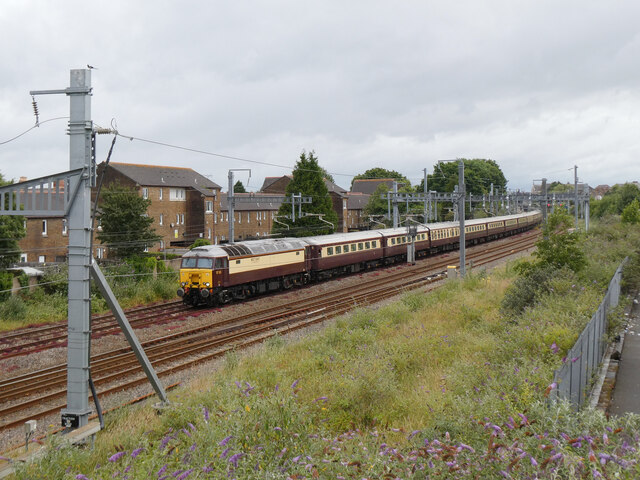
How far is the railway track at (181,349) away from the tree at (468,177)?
2638 inches

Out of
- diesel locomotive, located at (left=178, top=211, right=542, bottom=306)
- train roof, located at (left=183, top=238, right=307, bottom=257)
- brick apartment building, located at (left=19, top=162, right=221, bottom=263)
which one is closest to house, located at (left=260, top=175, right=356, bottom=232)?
brick apartment building, located at (left=19, top=162, right=221, bottom=263)

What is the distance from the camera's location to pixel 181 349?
653 inches

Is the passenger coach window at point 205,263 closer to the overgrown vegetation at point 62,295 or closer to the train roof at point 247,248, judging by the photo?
the train roof at point 247,248

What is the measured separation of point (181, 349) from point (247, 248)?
8.29m

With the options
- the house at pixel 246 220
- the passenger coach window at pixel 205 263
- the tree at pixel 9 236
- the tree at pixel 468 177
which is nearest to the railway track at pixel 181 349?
the passenger coach window at pixel 205 263

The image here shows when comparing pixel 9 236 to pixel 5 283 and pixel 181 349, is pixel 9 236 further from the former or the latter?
pixel 181 349

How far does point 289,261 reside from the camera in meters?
27.0

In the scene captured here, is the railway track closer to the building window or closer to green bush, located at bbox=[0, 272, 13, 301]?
green bush, located at bbox=[0, 272, 13, 301]

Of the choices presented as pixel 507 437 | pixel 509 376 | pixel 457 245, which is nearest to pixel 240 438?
pixel 507 437

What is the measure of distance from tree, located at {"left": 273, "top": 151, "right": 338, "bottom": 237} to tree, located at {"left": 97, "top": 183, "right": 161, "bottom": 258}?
14672 mm

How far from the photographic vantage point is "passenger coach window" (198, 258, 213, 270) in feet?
74.3

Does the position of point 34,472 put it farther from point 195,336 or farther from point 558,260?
point 558,260

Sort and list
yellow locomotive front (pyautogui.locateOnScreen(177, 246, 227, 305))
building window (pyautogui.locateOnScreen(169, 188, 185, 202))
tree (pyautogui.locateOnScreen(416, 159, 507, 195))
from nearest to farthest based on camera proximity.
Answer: yellow locomotive front (pyautogui.locateOnScreen(177, 246, 227, 305)) → building window (pyautogui.locateOnScreen(169, 188, 185, 202)) → tree (pyautogui.locateOnScreen(416, 159, 507, 195))

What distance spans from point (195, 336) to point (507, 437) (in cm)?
1366
